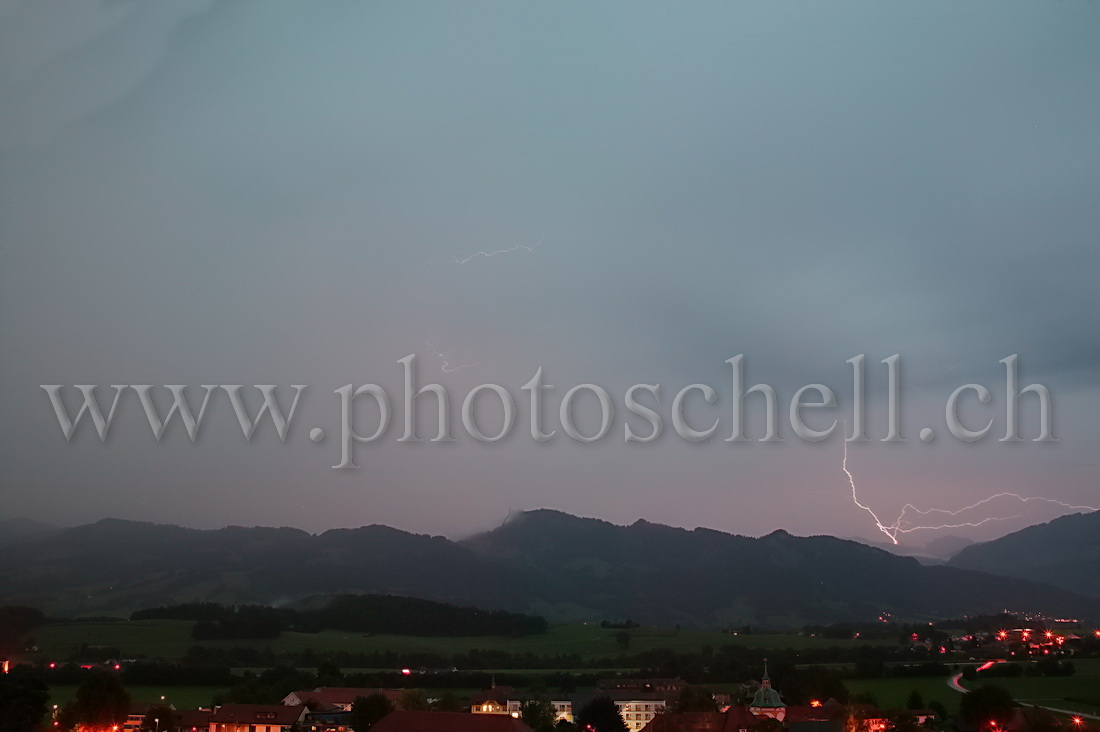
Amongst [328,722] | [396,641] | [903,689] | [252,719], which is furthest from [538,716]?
[396,641]

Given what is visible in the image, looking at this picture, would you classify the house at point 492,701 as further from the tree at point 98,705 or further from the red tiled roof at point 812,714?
the tree at point 98,705

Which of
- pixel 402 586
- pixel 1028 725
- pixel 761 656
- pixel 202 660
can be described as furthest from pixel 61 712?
pixel 402 586

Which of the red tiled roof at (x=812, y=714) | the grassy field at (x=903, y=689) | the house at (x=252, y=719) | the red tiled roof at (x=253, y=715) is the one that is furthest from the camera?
the grassy field at (x=903, y=689)

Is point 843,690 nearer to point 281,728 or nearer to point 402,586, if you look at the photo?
point 281,728

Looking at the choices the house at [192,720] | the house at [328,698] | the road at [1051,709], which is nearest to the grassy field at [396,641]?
the house at [192,720]

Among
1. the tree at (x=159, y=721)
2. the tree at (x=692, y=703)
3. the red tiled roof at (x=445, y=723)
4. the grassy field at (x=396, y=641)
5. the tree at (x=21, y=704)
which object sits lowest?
the grassy field at (x=396, y=641)

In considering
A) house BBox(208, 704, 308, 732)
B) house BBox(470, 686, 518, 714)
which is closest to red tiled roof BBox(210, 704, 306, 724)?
Result: house BBox(208, 704, 308, 732)

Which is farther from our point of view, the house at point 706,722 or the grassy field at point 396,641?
the grassy field at point 396,641
